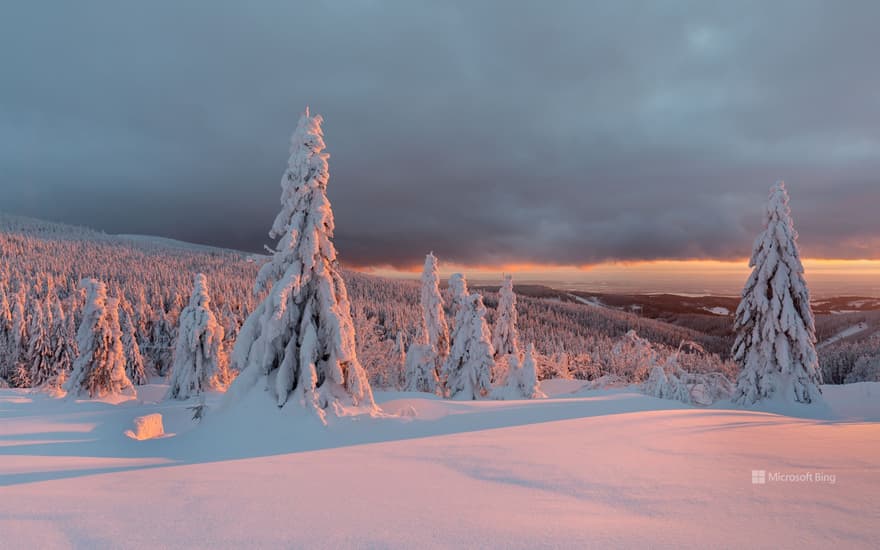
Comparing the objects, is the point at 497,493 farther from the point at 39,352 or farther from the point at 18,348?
the point at 18,348

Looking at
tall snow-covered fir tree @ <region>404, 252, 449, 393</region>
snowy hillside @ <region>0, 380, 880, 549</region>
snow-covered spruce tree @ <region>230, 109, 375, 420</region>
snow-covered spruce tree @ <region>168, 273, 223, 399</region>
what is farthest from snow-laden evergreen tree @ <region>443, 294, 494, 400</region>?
snow-covered spruce tree @ <region>168, 273, 223, 399</region>

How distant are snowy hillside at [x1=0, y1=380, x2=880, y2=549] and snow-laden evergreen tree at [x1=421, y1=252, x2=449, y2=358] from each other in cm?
2462

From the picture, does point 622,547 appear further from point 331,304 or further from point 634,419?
point 331,304

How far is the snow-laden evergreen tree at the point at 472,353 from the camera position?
2950 cm

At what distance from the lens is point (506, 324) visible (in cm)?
3572

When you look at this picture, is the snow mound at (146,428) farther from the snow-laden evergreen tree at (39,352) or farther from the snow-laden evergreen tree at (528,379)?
the snow-laden evergreen tree at (39,352)

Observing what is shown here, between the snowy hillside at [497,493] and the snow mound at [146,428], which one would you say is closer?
the snowy hillside at [497,493]

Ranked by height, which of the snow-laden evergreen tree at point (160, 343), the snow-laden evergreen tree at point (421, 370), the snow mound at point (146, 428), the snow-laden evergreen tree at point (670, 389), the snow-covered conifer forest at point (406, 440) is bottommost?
the snow-laden evergreen tree at point (160, 343)

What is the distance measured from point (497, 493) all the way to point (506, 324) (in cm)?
3157

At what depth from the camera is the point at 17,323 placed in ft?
188

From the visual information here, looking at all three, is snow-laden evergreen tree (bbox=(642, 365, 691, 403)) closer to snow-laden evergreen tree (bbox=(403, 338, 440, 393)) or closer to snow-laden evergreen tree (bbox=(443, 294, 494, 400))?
snow-laden evergreen tree (bbox=(443, 294, 494, 400))

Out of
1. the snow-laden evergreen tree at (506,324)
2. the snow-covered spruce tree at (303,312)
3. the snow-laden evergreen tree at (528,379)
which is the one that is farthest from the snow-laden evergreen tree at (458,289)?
the snow-covered spruce tree at (303,312)

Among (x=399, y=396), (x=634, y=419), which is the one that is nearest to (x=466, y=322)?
(x=399, y=396)

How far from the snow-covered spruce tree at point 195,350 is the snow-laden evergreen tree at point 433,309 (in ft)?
58.8
